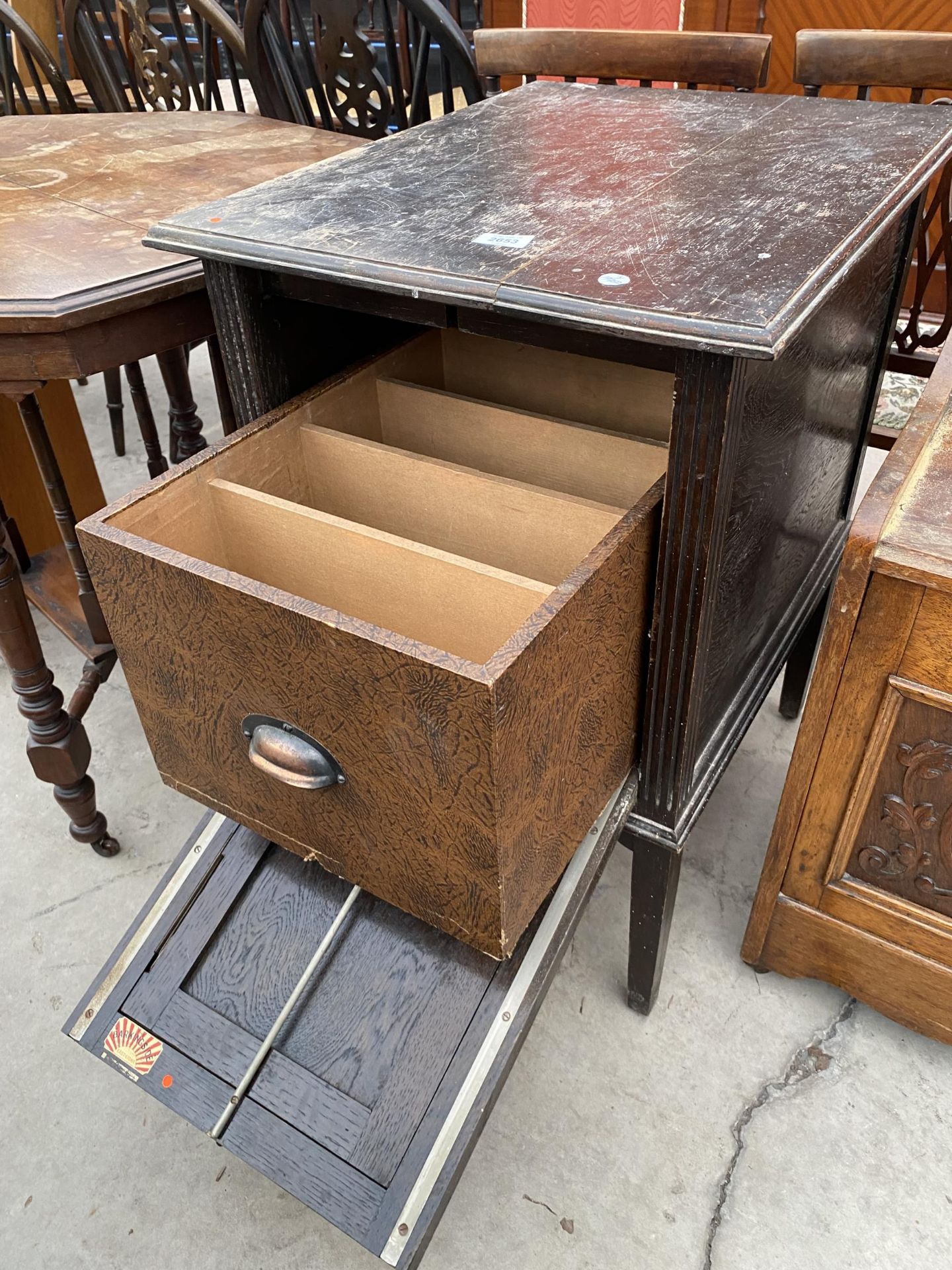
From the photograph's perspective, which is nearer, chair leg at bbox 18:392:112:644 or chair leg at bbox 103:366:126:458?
chair leg at bbox 18:392:112:644

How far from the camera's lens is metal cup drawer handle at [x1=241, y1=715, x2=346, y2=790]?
2.43 feet

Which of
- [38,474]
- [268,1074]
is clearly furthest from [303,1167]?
[38,474]

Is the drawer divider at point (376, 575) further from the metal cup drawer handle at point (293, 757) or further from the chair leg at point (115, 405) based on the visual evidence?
the chair leg at point (115, 405)

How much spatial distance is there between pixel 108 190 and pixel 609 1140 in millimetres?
1456

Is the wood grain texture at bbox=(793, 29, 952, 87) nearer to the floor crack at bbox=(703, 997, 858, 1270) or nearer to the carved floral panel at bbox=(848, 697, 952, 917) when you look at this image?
the carved floral panel at bbox=(848, 697, 952, 917)

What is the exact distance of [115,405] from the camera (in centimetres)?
231

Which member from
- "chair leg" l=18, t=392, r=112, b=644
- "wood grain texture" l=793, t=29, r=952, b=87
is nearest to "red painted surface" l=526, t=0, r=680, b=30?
"wood grain texture" l=793, t=29, r=952, b=87

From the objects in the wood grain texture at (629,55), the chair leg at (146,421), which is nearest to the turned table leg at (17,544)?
the chair leg at (146,421)

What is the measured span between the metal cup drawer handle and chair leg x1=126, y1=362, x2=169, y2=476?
1.03 m

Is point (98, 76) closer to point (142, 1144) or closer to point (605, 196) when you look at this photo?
point (605, 196)

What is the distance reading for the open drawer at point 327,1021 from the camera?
80cm

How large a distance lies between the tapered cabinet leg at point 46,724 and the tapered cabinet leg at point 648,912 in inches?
32.3

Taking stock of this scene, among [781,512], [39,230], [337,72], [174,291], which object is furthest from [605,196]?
[337,72]

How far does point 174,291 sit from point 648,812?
794 millimetres
